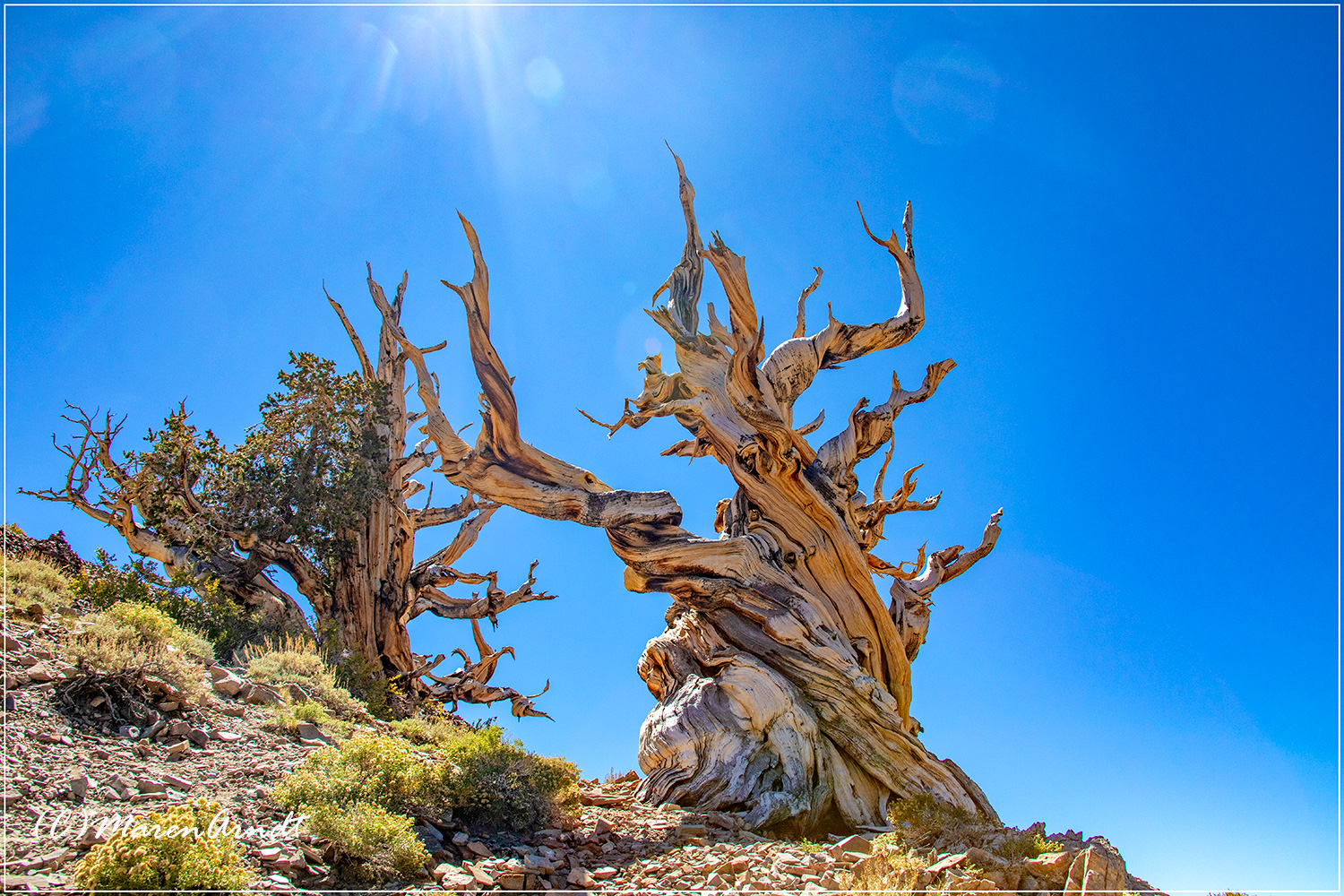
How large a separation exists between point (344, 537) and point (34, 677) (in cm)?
630

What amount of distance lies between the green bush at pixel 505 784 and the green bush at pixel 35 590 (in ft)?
11.9

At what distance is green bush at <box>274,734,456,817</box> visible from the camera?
4.49 metres

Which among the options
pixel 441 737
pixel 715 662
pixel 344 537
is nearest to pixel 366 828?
pixel 441 737

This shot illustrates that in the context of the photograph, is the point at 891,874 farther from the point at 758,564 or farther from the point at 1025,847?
the point at 758,564

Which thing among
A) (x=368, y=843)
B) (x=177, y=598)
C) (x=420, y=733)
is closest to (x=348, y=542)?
(x=177, y=598)

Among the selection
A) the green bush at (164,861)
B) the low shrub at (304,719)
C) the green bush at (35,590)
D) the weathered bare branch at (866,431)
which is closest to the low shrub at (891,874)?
the green bush at (164,861)

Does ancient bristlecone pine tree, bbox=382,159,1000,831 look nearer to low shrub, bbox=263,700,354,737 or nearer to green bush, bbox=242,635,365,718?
green bush, bbox=242,635,365,718

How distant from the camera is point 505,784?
5.53 meters

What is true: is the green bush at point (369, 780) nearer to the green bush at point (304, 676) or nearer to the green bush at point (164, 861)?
the green bush at point (164, 861)

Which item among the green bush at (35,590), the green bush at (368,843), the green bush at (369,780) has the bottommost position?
the green bush at (368,843)

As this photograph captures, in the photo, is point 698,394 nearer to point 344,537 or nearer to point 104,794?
point 344,537

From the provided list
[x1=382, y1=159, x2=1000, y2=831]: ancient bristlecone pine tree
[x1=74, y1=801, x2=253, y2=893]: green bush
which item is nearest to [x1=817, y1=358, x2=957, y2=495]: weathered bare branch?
[x1=382, y1=159, x2=1000, y2=831]: ancient bristlecone pine tree

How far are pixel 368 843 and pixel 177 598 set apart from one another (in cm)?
671

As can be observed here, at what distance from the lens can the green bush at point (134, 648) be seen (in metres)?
5.23
